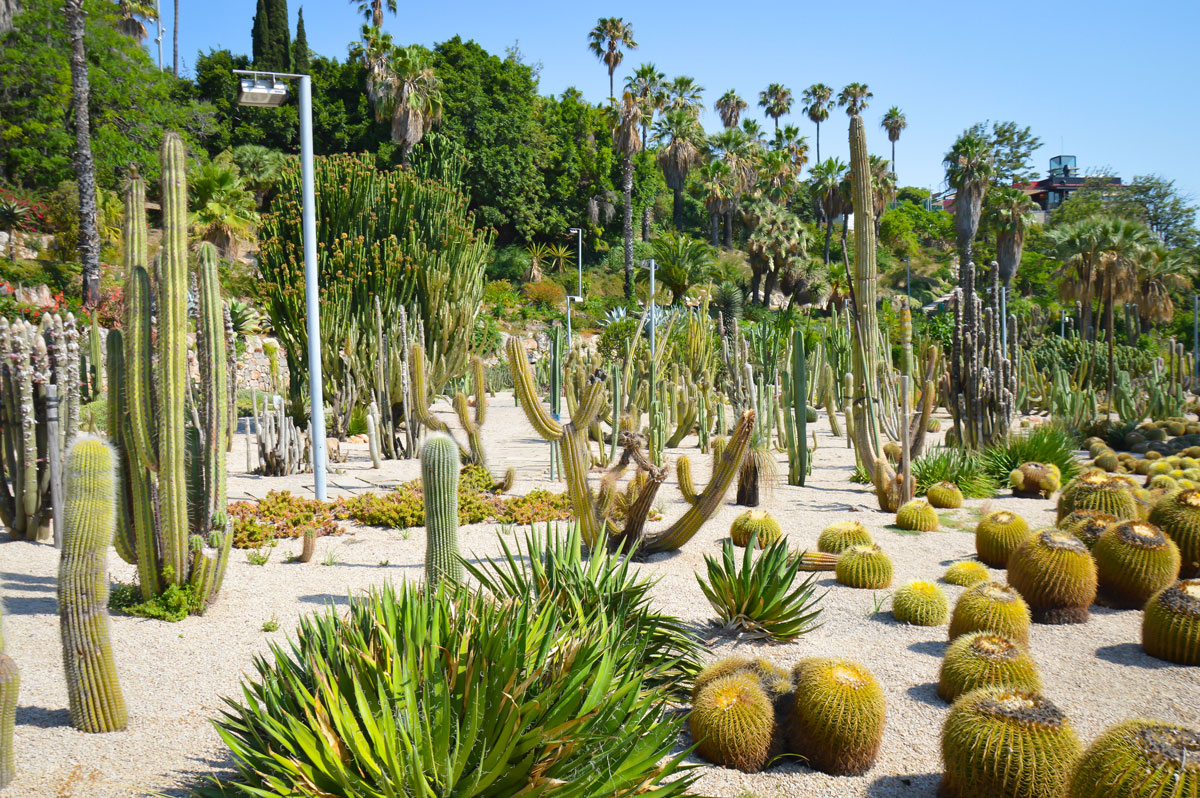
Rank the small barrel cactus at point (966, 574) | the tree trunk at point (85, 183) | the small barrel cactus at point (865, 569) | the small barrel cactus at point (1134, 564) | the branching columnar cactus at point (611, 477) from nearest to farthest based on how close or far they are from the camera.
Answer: the small barrel cactus at point (1134, 564), the small barrel cactus at point (966, 574), the small barrel cactus at point (865, 569), the branching columnar cactus at point (611, 477), the tree trunk at point (85, 183)

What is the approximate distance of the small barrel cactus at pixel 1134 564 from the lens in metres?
5.57

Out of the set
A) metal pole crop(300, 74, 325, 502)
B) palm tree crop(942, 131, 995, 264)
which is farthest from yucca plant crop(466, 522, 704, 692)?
palm tree crop(942, 131, 995, 264)

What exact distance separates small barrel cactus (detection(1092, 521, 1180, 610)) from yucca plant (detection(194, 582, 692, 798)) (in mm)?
4141

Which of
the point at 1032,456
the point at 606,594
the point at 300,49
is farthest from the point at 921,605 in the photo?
the point at 300,49

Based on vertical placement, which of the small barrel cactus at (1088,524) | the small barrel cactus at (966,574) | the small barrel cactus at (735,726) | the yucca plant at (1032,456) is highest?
the yucca plant at (1032,456)

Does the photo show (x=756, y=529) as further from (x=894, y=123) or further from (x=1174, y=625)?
(x=894, y=123)

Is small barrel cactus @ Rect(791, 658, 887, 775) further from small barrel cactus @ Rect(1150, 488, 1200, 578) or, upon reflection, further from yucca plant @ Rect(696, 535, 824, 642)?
small barrel cactus @ Rect(1150, 488, 1200, 578)

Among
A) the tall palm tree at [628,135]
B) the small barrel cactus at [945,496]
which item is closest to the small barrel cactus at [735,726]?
the small barrel cactus at [945,496]

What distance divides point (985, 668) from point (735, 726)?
4.47ft

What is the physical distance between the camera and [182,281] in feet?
16.9

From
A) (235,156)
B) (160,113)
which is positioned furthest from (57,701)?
(235,156)

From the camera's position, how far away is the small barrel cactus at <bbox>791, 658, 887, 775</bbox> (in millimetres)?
3668

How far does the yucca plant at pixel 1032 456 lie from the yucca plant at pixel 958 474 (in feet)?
0.36

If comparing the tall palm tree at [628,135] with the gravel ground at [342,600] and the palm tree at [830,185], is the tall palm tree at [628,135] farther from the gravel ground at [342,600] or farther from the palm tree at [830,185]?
the gravel ground at [342,600]
